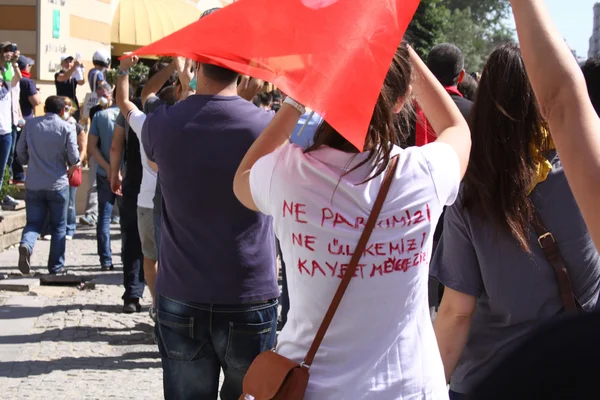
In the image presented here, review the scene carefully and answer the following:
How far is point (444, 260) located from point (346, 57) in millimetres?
1265

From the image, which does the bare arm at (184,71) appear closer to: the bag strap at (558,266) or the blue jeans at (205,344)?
the blue jeans at (205,344)

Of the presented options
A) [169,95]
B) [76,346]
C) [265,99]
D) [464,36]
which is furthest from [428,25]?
[76,346]

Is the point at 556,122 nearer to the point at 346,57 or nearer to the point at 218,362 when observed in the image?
the point at 346,57

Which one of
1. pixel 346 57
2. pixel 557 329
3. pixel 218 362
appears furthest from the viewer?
pixel 218 362

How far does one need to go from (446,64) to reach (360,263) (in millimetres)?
4151

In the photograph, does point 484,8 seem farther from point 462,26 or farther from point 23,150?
point 23,150

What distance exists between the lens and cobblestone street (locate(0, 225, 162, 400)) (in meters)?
6.37

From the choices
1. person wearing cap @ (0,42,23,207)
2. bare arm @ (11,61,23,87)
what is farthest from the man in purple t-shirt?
bare arm @ (11,61,23,87)

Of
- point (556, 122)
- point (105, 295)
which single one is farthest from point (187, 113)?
point (105, 295)

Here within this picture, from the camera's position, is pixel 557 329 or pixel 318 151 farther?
pixel 318 151

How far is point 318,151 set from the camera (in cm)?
255

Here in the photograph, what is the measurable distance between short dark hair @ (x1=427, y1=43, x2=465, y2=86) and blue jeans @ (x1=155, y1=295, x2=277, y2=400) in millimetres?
3077

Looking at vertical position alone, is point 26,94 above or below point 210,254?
above

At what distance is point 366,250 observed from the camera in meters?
2.47
